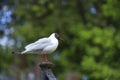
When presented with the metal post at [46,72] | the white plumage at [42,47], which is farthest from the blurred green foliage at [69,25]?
the metal post at [46,72]

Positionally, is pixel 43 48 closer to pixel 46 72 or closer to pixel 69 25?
pixel 46 72

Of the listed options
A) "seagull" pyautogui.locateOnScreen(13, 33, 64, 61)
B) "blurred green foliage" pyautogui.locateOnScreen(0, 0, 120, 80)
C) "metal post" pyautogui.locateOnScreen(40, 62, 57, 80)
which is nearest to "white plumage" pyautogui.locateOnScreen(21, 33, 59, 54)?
"seagull" pyautogui.locateOnScreen(13, 33, 64, 61)

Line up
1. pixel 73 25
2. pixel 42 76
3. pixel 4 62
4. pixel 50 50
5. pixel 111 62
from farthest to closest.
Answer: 1. pixel 73 25
2. pixel 4 62
3. pixel 111 62
4. pixel 50 50
5. pixel 42 76

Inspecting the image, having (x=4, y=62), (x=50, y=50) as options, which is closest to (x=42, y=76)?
(x=50, y=50)

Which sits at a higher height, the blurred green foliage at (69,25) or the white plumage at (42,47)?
the blurred green foliage at (69,25)

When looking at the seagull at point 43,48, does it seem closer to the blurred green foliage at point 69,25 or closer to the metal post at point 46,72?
the metal post at point 46,72

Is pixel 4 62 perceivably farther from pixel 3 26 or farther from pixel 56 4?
pixel 56 4

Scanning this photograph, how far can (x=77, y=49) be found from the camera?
25625 mm

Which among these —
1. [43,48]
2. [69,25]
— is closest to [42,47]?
[43,48]

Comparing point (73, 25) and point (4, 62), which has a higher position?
point (73, 25)

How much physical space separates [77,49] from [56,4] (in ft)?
6.49

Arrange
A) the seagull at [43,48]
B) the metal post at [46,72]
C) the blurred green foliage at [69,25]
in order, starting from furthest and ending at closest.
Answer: the blurred green foliage at [69,25] → the seagull at [43,48] → the metal post at [46,72]

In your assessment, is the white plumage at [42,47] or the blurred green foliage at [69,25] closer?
the white plumage at [42,47]

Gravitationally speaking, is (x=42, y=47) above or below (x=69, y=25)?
below
